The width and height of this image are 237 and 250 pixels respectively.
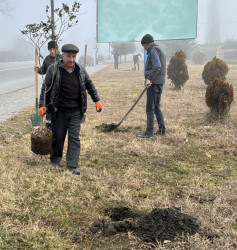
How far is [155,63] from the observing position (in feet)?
18.3

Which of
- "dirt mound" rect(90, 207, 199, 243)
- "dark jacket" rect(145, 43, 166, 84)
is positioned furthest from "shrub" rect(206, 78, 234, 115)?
"dirt mound" rect(90, 207, 199, 243)

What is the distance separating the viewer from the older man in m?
3.99

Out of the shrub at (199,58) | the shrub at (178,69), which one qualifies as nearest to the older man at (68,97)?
the shrub at (178,69)

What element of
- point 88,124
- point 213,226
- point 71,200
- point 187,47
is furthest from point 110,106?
point 187,47

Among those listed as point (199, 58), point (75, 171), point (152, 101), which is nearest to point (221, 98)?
point (152, 101)

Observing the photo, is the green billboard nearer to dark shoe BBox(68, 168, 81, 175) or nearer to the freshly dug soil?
the freshly dug soil

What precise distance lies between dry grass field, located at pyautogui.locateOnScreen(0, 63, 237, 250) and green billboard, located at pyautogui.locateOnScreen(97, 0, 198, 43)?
42.6ft

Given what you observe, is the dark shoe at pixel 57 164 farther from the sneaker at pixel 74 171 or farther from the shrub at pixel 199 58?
the shrub at pixel 199 58

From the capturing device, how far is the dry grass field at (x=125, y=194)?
2.63 metres

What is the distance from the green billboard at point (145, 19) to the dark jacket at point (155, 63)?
12.8 meters

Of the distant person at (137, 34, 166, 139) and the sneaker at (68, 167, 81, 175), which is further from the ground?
the distant person at (137, 34, 166, 139)

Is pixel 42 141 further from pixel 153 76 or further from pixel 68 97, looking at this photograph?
pixel 153 76

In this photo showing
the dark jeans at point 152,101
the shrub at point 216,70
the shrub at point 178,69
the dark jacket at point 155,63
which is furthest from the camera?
the shrub at point 216,70

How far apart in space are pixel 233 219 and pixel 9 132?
15.7 feet
